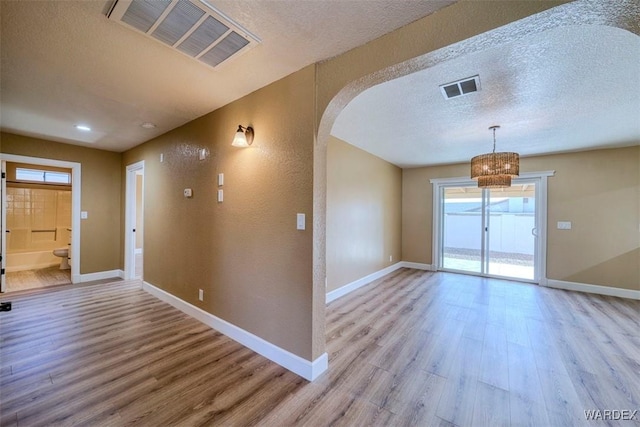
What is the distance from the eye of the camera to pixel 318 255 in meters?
2.01

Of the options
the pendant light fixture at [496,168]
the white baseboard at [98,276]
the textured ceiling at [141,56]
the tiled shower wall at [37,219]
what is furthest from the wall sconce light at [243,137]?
the tiled shower wall at [37,219]

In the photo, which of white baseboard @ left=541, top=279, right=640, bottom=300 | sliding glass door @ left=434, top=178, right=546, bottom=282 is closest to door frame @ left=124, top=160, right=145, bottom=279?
sliding glass door @ left=434, top=178, right=546, bottom=282

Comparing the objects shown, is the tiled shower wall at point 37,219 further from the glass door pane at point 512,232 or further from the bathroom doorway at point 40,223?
the glass door pane at point 512,232

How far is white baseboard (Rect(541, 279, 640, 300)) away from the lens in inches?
159

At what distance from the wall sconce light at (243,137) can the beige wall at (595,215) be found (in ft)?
17.3

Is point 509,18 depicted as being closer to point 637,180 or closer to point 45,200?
point 637,180

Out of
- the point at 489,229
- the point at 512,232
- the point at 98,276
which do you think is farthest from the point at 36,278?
the point at 512,232

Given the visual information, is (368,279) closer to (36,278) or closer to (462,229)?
(462,229)

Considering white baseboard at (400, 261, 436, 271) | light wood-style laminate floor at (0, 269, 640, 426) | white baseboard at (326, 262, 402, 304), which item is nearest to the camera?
light wood-style laminate floor at (0, 269, 640, 426)

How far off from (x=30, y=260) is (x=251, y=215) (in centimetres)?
634

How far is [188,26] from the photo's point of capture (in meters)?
1.53

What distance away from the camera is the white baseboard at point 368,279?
3.83 metres

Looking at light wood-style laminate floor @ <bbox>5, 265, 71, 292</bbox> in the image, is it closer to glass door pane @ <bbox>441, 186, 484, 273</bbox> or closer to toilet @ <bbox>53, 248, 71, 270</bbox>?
toilet @ <bbox>53, 248, 71, 270</bbox>

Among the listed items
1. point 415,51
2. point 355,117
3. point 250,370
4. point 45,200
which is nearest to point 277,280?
point 250,370
